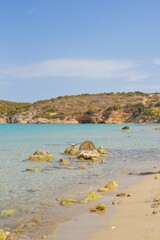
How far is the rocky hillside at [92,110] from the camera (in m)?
136

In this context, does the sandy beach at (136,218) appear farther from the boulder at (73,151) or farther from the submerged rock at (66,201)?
the boulder at (73,151)

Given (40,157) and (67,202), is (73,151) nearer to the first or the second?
(40,157)

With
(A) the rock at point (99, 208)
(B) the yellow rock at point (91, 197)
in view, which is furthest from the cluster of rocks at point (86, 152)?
(A) the rock at point (99, 208)

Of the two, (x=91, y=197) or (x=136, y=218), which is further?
(x=91, y=197)

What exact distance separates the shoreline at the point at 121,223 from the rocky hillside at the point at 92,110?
119287 millimetres

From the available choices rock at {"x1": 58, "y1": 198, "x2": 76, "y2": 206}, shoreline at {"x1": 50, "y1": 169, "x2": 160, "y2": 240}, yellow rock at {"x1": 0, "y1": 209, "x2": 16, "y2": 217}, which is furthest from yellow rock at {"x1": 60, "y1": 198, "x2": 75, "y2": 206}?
yellow rock at {"x1": 0, "y1": 209, "x2": 16, "y2": 217}

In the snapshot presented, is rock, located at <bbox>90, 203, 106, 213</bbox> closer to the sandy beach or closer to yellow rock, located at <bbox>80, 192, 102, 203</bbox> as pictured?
the sandy beach

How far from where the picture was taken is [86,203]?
14086 mm

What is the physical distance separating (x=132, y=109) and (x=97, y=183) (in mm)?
119416

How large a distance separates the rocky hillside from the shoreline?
119 meters

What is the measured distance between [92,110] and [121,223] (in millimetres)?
129948

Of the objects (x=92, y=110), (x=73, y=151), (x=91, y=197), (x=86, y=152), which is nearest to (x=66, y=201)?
(x=91, y=197)

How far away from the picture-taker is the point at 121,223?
10.9m

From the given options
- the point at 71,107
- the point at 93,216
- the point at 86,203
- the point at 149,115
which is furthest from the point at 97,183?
the point at 71,107
